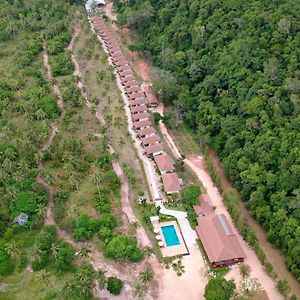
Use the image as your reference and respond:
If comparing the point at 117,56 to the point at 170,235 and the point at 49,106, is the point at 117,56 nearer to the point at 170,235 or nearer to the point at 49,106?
the point at 49,106

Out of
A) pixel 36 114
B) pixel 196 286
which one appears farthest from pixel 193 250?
pixel 36 114

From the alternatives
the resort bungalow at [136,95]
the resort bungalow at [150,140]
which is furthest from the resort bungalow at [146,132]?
the resort bungalow at [136,95]

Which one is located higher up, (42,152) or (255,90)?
(255,90)

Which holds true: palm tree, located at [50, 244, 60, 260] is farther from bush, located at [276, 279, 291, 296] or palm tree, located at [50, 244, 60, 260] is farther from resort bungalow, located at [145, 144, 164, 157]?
bush, located at [276, 279, 291, 296]

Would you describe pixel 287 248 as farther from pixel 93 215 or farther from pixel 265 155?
pixel 93 215

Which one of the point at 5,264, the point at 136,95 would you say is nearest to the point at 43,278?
the point at 5,264
